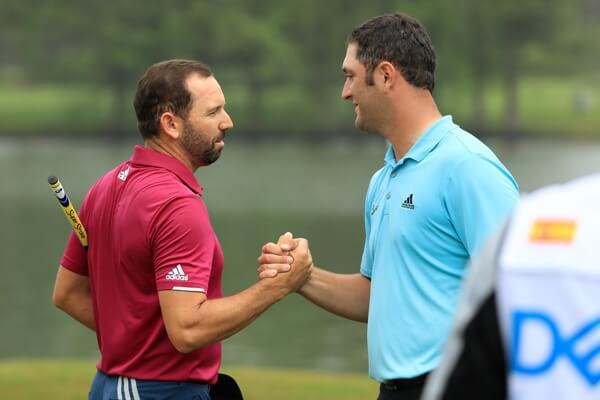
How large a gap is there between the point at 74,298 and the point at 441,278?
1129 mm

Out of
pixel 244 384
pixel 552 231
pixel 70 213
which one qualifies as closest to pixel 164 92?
pixel 70 213

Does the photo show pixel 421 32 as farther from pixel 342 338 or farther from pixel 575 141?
pixel 575 141

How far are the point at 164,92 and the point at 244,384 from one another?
4960 mm

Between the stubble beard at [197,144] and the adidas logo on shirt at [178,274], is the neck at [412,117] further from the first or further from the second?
the adidas logo on shirt at [178,274]

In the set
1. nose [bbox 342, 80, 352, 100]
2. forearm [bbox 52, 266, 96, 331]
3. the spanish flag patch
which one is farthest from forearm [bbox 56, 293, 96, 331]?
the spanish flag patch

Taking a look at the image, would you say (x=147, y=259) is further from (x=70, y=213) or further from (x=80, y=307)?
(x=80, y=307)

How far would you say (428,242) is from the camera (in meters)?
3.39

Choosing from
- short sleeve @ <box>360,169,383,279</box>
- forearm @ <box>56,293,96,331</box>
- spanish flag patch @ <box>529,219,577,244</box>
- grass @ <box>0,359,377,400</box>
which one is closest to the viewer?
spanish flag patch @ <box>529,219,577,244</box>

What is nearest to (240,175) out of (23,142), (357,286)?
(23,142)

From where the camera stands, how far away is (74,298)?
3885 mm

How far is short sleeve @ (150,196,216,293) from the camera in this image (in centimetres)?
337

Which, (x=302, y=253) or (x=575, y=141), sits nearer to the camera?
(x=302, y=253)

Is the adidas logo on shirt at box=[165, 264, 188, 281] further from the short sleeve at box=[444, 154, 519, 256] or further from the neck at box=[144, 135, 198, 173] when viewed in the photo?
the short sleeve at box=[444, 154, 519, 256]

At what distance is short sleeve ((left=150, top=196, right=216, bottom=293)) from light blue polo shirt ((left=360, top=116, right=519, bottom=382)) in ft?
1.55
